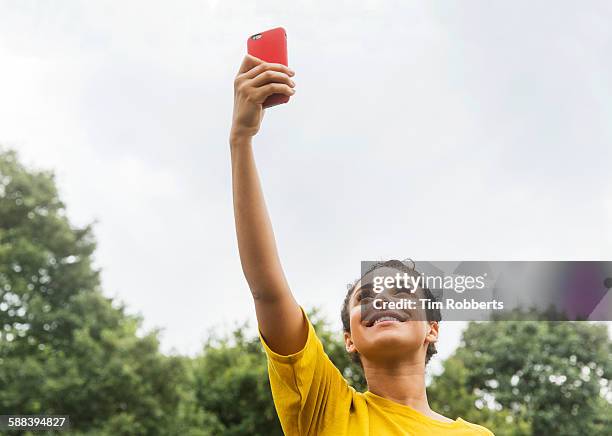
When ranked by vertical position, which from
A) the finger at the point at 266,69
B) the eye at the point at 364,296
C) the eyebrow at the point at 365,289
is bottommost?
the eye at the point at 364,296

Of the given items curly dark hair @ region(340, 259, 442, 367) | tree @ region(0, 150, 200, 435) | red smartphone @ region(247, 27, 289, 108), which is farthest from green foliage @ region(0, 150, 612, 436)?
red smartphone @ region(247, 27, 289, 108)

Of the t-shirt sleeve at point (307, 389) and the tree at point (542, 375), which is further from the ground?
the tree at point (542, 375)

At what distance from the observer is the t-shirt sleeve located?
1686 millimetres

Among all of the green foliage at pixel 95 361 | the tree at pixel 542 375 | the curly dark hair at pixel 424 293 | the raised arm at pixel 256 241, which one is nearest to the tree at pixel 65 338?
the green foliage at pixel 95 361

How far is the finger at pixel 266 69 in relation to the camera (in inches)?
A: 61.6

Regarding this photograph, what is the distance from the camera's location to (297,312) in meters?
1.70

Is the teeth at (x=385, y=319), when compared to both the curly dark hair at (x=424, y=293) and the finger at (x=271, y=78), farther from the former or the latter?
the finger at (x=271, y=78)

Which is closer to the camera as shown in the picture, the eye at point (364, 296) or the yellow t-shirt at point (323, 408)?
the yellow t-shirt at point (323, 408)

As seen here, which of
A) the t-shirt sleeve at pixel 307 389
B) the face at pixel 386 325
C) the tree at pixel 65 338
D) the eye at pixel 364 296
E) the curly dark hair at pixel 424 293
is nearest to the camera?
the t-shirt sleeve at pixel 307 389

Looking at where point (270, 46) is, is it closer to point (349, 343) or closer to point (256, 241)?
point (256, 241)

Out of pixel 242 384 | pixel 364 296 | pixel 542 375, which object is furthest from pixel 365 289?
pixel 542 375

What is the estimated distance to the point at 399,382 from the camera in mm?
1881

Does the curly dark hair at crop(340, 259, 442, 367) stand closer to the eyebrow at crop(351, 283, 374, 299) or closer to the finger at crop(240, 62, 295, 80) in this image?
the eyebrow at crop(351, 283, 374, 299)

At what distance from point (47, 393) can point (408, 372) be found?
16.4m
